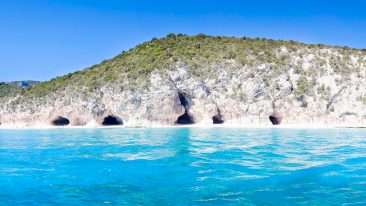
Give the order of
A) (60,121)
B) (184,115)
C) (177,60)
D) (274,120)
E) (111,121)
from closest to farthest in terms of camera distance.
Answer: (274,120)
(184,115)
(111,121)
(177,60)
(60,121)

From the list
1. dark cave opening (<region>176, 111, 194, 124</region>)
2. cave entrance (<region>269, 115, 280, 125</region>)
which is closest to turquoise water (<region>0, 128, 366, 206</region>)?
cave entrance (<region>269, 115, 280, 125</region>)

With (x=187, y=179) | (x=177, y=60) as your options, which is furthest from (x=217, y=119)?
(x=187, y=179)

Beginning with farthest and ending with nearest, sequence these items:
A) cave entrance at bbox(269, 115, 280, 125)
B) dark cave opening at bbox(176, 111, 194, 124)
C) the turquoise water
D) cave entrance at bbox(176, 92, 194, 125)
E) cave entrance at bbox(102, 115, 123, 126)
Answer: cave entrance at bbox(102, 115, 123, 126) → dark cave opening at bbox(176, 111, 194, 124) → cave entrance at bbox(176, 92, 194, 125) → cave entrance at bbox(269, 115, 280, 125) → the turquoise water

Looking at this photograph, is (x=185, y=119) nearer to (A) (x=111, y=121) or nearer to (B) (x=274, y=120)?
(A) (x=111, y=121)

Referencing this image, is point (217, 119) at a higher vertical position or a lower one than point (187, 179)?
higher

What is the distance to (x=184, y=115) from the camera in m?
65.6

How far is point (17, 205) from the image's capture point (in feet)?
30.8

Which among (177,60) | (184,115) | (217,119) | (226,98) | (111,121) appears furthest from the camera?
(177,60)

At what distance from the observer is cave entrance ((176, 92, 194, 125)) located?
6376 cm

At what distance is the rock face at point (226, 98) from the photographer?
6069 centimetres

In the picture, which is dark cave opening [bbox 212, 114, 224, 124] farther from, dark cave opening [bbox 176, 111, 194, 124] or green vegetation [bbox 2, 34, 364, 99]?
green vegetation [bbox 2, 34, 364, 99]

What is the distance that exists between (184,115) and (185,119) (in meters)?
0.89

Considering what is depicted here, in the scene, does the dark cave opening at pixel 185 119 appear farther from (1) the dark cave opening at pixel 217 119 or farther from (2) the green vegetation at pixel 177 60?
(2) the green vegetation at pixel 177 60

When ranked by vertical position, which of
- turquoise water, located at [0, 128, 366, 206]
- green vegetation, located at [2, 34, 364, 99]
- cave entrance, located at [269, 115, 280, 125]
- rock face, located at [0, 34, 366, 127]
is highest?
green vegetation, located at [2, 34, 364, 99]
